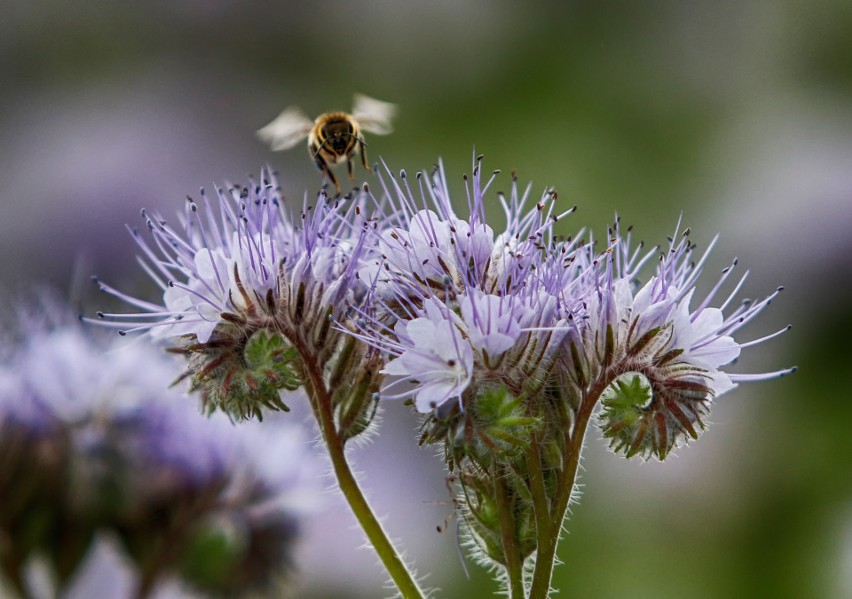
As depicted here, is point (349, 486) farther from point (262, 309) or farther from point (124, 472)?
point (124, 472)

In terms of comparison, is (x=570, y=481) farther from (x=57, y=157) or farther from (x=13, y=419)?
(x=57, y=157)

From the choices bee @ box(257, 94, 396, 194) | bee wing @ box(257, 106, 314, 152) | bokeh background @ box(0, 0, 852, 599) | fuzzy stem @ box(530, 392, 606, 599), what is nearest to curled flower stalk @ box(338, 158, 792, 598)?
fuzzy stem @ box(530, 392, 606, 599)

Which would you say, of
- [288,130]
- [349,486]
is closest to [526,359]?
[349,486]

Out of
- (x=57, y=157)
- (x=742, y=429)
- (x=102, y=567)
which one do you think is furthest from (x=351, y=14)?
(x=102, y=567)

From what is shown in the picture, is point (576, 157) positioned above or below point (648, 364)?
above

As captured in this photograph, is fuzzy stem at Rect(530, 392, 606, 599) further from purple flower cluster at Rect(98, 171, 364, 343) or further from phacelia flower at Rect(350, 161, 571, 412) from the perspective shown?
purple flower cluster at Rect(98, 171, 364, 343)

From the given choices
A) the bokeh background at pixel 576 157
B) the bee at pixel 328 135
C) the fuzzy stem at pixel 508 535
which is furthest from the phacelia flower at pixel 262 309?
the bokeh background at pixel 576 157
